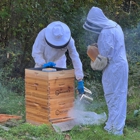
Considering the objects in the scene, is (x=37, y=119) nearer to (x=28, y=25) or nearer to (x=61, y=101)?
(x=61, y=101)

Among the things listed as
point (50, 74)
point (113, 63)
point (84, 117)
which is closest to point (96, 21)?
point (113, 63)

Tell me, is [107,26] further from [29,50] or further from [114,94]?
[29,50]

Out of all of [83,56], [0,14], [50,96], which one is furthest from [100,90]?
[50,96]

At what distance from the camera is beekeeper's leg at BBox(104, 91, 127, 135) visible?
584cm

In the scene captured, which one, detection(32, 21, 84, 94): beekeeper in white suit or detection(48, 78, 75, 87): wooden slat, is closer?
detection(48, 78, 75, 87): wooden slat

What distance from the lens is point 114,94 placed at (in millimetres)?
5816

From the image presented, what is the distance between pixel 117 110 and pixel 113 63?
2.33ft

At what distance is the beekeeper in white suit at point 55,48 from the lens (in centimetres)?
616

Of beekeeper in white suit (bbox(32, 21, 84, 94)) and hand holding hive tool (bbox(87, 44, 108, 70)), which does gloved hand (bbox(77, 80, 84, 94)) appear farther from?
hand holding hive tool (bbox(87, 44, 108, 70))

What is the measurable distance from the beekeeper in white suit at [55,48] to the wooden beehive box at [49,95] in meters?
0.32

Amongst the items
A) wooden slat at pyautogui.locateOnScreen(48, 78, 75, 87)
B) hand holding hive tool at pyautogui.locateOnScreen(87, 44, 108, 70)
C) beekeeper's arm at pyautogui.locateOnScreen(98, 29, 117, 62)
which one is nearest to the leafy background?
wooden slat at pyautogui.locateOnScreen(48, 78, 75, 87)

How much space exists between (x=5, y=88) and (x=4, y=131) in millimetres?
3128

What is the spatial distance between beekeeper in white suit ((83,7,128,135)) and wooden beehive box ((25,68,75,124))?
55 cm

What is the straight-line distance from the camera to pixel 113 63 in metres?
5.76
